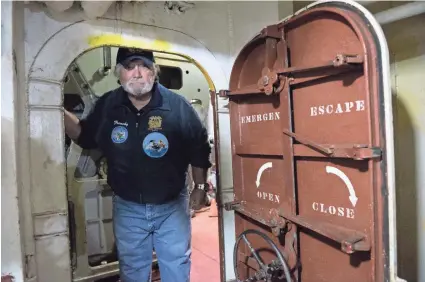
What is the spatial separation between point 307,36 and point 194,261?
2.23m

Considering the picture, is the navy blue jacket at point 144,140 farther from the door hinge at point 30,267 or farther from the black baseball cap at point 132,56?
the door hinge at point 30,267

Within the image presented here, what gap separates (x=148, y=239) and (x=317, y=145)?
1.15 m

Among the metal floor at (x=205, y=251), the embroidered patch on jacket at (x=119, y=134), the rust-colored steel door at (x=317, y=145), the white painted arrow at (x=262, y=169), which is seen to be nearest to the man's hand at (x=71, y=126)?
the embroidered patch on jacket at (x=119, y=134)

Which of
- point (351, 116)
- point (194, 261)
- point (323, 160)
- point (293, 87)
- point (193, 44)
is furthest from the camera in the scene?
point (194, 261)

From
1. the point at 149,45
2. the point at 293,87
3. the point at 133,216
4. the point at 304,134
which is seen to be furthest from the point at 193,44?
the point at 133,216

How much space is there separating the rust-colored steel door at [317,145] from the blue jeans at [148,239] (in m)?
0.36

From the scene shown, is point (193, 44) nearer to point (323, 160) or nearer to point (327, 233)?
point (323, 160)

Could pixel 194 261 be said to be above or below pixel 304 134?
below

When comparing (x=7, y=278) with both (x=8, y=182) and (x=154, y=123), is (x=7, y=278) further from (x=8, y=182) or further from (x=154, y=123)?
(x=154, y=123)

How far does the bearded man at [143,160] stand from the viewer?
1848mm

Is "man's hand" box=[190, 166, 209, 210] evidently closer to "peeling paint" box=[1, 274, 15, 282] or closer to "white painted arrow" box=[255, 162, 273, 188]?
"white painted arrow" box=[255, 162, 273, 188]

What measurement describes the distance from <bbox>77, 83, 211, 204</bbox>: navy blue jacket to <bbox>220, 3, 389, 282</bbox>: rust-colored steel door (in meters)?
0.39

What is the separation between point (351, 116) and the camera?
3.94 feet

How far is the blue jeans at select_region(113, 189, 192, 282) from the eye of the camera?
1.88m
